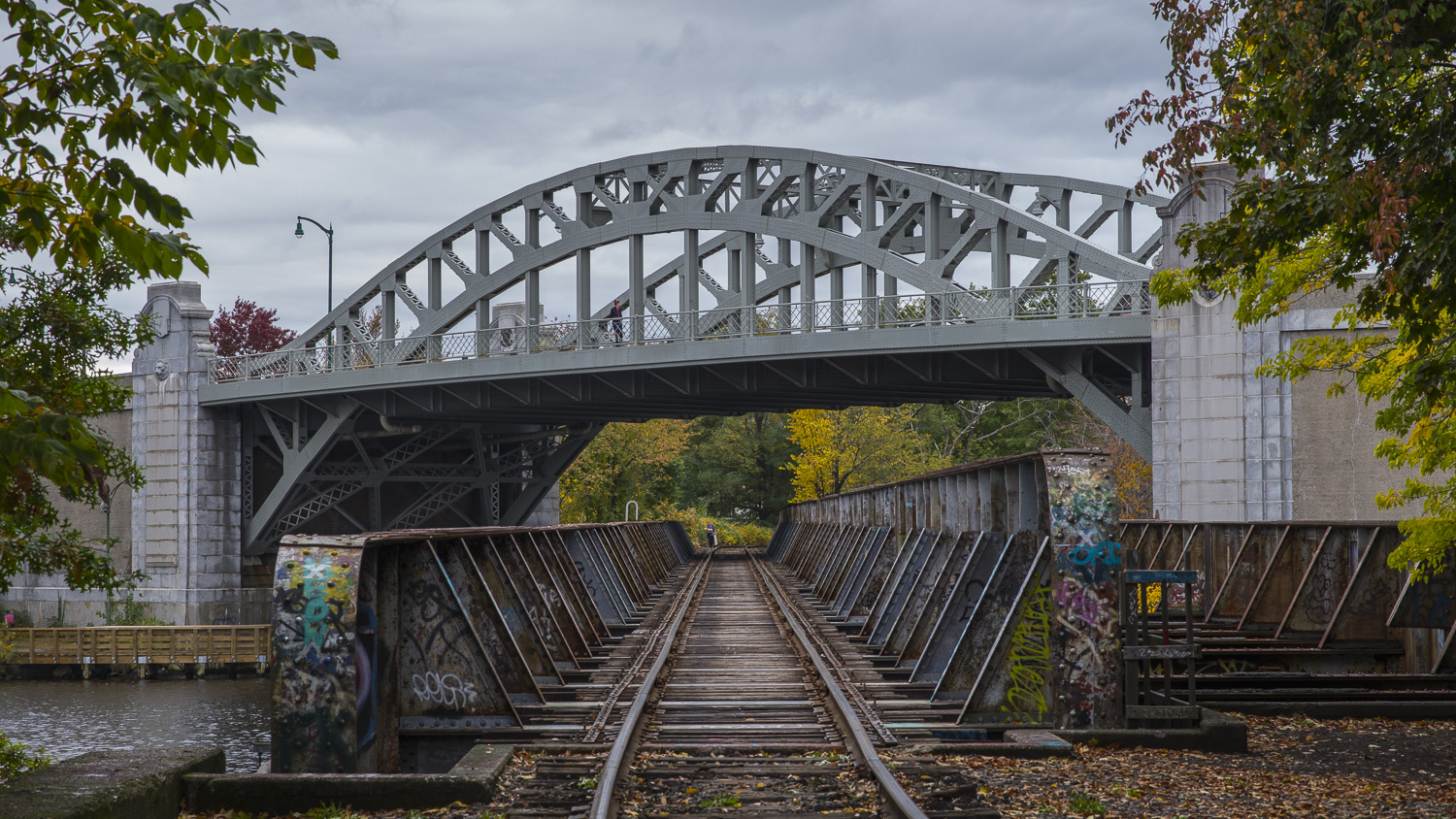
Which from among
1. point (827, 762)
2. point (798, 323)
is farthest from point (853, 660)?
point (798, 323)

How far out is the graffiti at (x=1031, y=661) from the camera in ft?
29.3

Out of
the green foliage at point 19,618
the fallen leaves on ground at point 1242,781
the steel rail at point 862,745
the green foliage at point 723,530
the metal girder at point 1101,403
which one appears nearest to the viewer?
the steel rail at point 862,745

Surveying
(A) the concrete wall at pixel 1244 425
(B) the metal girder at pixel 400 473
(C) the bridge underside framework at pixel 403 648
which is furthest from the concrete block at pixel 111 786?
(B) the metal girder at pixel 400 473

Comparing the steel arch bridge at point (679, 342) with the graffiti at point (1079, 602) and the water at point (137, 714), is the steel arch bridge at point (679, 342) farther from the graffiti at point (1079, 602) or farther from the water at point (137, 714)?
the graffiti at point (1079, 602)

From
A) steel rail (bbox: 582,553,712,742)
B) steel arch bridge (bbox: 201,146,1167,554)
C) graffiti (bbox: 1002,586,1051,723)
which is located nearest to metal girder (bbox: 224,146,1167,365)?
steel arch bridge (bbox: 201,146,1167,554)

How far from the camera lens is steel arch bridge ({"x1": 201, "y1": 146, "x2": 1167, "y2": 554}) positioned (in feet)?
102

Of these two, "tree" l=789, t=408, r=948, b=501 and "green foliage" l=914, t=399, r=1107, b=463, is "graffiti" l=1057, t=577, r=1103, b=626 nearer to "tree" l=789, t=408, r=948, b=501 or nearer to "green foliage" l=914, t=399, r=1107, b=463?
"tree" l=789, t=408, r=948, b=501

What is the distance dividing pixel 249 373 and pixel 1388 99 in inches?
1667

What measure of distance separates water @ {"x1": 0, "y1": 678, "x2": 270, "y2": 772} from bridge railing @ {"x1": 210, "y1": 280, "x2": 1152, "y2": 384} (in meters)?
11.4

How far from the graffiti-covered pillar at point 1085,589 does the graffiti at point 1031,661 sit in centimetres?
16

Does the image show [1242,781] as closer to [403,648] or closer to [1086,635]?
[1086,635]

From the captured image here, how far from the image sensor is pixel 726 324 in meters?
37.6

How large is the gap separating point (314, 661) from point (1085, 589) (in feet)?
17.0

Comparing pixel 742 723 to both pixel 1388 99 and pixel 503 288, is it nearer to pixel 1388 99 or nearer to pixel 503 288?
pixel 1388 99
